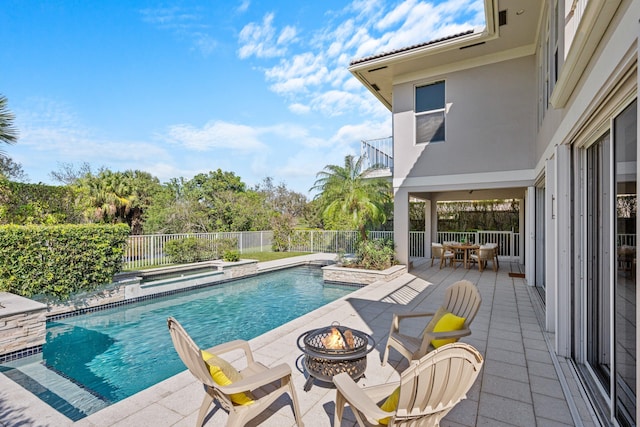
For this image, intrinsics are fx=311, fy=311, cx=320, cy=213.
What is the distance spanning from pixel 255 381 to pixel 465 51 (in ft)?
32.6

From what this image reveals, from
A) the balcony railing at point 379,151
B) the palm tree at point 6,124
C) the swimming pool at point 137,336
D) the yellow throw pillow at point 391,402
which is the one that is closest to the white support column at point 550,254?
the yellow throw pillow at point 391,402

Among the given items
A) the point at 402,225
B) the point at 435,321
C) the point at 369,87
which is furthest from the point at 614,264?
the point at 369,87

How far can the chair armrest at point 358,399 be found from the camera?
2.00m

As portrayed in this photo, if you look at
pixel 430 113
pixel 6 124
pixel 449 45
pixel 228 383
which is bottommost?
pixel 228 383

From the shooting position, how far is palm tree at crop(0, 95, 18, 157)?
7.79m

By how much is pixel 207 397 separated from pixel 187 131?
2189 cm

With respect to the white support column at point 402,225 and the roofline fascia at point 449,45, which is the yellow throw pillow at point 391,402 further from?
the white support column at point 402,225

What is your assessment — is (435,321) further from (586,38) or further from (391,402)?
(586,38)

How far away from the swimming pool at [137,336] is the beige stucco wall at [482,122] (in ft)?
16.5

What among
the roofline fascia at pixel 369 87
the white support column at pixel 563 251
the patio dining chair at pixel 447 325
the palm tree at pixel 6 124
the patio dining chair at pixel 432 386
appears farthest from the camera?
the roofline fascia at pixel 369 87

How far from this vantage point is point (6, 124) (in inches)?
308

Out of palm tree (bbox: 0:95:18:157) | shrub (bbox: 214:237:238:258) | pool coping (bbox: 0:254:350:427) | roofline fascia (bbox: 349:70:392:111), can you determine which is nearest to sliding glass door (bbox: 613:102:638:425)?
pool coping (bbox: 0:254:350:427)

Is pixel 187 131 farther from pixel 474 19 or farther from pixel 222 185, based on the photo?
pixel 474 19

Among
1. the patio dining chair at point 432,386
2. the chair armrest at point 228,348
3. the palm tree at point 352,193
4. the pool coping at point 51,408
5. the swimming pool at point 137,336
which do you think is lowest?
the swimming pool at point 137,336
